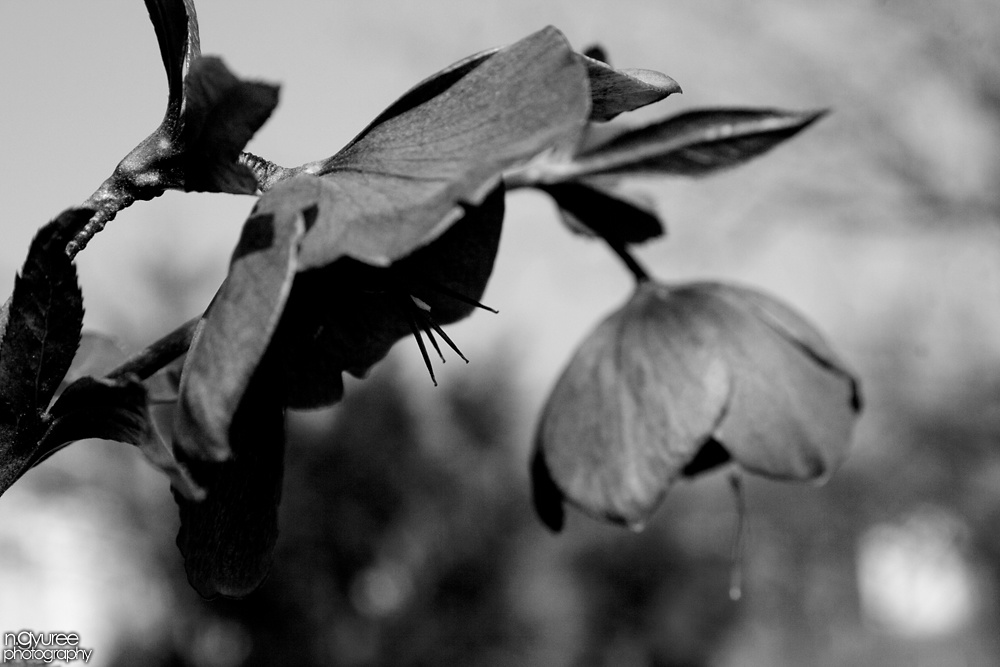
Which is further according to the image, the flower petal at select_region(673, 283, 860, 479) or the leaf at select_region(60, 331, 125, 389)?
the flower petal at select_region(673, 283, 860, 479)

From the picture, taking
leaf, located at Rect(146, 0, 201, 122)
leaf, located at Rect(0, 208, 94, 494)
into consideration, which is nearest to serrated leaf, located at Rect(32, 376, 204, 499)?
leaf, located at Rect(0, 208, 94, 494)

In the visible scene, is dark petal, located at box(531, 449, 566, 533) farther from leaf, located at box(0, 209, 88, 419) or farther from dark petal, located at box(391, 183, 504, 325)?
leaf, located at box(0, 209, 88, 419)

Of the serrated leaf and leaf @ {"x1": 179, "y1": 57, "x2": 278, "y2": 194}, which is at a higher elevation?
leaf @ {"x1": 179, "y1": 57, "x2": 278, "y2": 194}

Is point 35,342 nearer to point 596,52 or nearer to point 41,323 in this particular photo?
point 41,323

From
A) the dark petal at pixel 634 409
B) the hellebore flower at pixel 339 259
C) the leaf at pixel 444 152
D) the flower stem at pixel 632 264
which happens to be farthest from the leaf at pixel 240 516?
the flower stem at pixel 632 264

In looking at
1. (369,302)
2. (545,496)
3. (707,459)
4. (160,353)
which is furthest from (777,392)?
(160,353)

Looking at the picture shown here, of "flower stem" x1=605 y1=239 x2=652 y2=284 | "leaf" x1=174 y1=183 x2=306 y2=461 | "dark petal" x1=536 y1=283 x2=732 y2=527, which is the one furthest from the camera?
"flower stem" x1=605 y1=239 x2=652 y2=284
